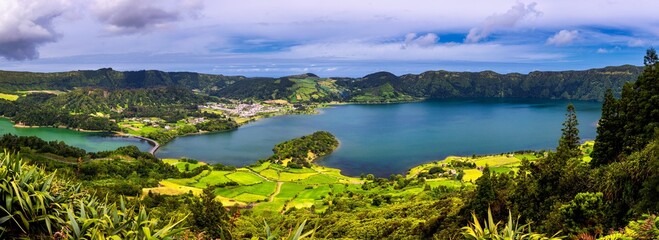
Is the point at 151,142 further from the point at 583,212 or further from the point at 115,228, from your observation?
the point at 115,228

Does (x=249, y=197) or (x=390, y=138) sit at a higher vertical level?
(x=249, y=197)

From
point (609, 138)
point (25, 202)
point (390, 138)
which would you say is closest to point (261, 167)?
point (390, 138)

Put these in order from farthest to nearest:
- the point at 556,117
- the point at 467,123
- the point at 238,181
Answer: the point at 556,117 → the point at 467,123 → the point at 238,181

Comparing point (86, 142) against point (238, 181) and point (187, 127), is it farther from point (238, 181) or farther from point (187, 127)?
point (238, 181)

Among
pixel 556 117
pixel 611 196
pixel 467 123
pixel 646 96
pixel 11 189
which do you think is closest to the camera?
pixel 11 189

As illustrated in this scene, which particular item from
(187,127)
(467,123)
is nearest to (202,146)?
(187,127)

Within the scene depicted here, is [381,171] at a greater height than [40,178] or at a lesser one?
lesser

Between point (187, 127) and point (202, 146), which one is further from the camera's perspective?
point (187, 127)

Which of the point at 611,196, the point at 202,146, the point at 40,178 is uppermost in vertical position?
the point at 40,178
